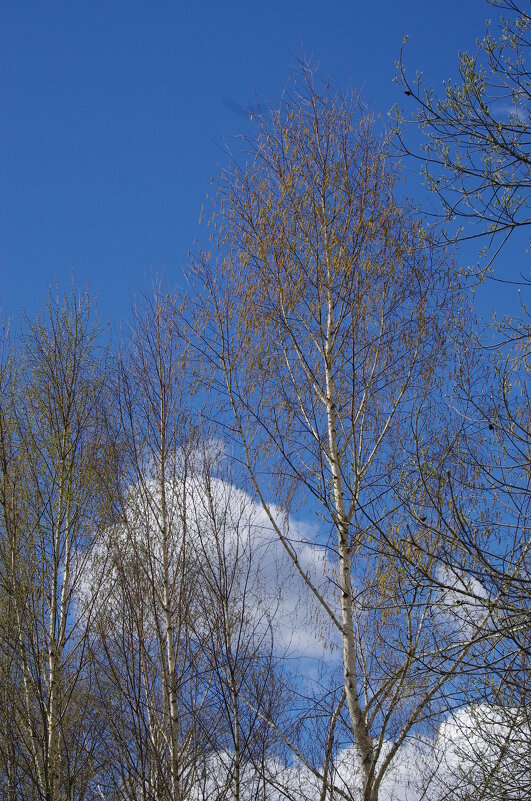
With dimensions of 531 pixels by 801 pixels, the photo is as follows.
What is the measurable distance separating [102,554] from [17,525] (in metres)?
0.93

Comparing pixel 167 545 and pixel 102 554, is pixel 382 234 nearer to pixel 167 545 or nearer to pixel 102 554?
pixel 167 545

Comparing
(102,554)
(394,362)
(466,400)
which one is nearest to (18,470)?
(102,554)

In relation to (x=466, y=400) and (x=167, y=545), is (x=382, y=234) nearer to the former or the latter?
(x=466, y=400)

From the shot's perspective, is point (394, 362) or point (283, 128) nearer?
point (394, 362)

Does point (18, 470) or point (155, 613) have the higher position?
point (18, 470)

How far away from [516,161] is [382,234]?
3.27 m

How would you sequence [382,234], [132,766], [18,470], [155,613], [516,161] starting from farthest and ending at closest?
[18,470]
[382,234]
[155,613]
[132,766]
[516,161]

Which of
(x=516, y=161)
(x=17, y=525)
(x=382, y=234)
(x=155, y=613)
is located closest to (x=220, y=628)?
(x=155, y=613)

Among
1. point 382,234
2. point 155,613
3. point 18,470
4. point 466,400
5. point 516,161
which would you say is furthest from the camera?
point 18,470

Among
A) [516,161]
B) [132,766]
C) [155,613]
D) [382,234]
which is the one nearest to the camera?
[516,161]

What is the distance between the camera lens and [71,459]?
28.1ft

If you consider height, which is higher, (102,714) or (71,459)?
(71,459)

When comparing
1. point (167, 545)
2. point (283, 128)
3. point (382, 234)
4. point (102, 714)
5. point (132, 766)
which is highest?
point (283, 128)

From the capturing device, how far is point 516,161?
177 inches
